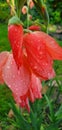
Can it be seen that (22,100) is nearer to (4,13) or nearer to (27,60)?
(27,60)

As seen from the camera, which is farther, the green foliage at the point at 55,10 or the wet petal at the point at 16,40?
the green foliage at the point at 55,10

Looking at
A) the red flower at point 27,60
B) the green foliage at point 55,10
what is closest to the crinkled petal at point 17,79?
the red flower at point 27,60

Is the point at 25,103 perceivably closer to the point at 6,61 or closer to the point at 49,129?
the point at 6,61

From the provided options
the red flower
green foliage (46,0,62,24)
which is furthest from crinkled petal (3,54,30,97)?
green foliage (46,0,62,24)

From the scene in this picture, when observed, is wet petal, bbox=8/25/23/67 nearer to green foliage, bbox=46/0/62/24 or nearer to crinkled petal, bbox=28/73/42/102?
crinkled petal, bbox=28/73/42/102

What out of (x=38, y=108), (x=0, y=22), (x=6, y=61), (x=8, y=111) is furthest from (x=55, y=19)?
(x=6, y=61)

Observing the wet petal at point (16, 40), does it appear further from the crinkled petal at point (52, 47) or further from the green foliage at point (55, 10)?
the green foliage at point (55, 10)
